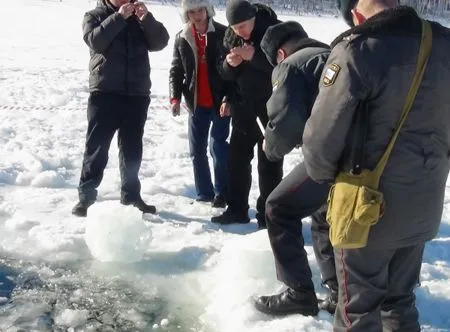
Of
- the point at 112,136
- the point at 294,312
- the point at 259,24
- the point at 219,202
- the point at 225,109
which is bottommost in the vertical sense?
the point at 219,202

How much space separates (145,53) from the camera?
519 centimetres

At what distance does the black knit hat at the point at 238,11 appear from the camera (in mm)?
4418

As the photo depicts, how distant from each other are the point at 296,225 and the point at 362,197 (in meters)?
0.97

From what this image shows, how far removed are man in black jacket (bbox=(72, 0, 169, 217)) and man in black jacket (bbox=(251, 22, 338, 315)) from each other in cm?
173

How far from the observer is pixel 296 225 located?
355 centimetres

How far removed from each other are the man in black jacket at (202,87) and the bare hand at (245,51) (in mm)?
546

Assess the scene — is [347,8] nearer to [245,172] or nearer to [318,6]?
[245,172]

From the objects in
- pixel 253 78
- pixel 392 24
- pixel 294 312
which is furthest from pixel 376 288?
pixel 253 78

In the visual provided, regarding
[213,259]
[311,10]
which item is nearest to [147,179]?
[213,259]

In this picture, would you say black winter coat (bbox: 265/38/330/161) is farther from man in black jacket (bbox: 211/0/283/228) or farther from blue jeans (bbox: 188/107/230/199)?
blue jeans (bbox: 188/107/230/199)

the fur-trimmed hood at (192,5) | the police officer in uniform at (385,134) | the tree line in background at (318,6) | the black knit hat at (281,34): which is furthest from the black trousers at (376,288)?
the tree line in background at (318,6)

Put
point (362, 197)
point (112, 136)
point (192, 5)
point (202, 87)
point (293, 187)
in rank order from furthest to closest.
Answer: point (202, 87)
point (112, 136)
point (192, 5)
point (293, 187)
point (362, 197)

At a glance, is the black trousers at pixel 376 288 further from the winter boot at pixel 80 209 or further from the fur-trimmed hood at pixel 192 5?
the fur-trimmed hood at pixel 192 5

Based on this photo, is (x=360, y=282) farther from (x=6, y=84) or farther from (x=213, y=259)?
(x=6, y=84)
